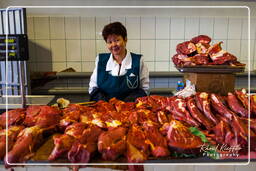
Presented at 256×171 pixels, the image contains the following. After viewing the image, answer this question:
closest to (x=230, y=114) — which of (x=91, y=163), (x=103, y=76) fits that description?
(x=91, y=163)

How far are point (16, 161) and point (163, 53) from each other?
2589mm

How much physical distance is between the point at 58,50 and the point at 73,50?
210 millimetres

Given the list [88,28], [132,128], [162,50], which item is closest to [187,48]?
[132,128]

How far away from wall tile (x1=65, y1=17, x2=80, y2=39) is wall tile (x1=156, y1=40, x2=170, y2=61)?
1.13 m

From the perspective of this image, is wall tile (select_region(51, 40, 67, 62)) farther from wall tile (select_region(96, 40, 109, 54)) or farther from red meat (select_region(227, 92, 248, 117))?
red meat (select_region(227, 92, 248, 117))

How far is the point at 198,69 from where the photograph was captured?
1.28 metres

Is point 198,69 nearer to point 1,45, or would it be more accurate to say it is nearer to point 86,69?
point 1,45

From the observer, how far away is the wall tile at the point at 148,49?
3150 mm

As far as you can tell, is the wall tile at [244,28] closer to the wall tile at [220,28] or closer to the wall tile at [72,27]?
the wall tile at [220,28]

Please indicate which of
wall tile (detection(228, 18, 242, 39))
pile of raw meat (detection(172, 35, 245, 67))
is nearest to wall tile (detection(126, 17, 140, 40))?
wall tile (detection(228, 18, 242, 39))

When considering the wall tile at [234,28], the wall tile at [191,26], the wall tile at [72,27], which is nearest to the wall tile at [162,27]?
the wall tile at [191,26]

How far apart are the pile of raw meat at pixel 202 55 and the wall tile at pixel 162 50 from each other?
68.0 inches

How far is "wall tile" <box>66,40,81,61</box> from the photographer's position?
3.14 meters

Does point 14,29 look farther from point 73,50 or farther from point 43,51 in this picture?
point 73,50
